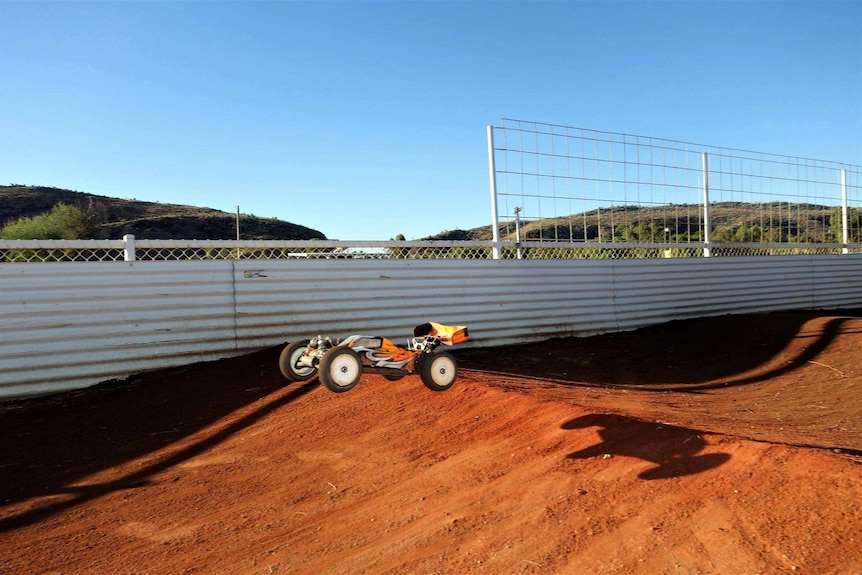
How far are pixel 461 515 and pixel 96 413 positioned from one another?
15.5ft

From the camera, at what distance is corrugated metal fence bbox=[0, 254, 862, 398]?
6.94 m

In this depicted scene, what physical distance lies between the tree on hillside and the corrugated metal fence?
46.8ft

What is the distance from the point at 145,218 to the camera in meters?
36.9

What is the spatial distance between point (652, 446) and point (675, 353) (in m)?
7.24

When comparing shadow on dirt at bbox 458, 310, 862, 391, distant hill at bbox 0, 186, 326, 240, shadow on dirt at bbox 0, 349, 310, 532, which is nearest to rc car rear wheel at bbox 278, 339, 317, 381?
shadow on dirt at bbox 0, 349, 310, 532

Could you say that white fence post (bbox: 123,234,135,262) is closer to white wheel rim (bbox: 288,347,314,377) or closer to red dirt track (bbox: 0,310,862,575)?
red dirt track (bbox: 0,310,862,575)

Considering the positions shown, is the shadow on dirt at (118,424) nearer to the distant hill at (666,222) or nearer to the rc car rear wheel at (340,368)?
the rc car rear wheel at (340,368)

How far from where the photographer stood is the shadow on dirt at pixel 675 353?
27.8ft

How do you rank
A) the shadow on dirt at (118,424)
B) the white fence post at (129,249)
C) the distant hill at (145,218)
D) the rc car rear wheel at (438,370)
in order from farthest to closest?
the distant hill at (145,218), the white fence post at (129,249), the shadow on dirt at (118,424), the rc car rear wheel at (438,370)

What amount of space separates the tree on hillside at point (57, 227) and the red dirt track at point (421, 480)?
16.9 m

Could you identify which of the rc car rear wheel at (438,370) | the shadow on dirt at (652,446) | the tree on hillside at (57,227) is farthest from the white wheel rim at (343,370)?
the tree on hillside at (57,227)

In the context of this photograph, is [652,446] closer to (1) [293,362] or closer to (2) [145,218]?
(1) [293,362]

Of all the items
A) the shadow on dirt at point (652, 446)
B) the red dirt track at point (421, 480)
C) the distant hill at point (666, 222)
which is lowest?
the red dirt track at point (421, 480)

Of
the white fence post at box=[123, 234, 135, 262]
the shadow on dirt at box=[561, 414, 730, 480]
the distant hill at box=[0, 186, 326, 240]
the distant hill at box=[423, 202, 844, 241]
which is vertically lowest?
the shadow on dirt at box=[561, 414, 730, 480]
